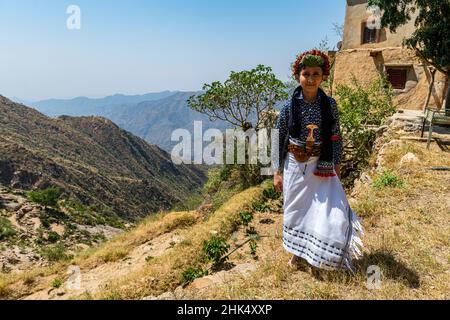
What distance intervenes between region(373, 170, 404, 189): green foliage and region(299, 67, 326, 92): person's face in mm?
3562

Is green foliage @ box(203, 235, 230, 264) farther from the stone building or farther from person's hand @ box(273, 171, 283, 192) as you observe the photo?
the stone building

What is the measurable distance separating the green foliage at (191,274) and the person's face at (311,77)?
295cm

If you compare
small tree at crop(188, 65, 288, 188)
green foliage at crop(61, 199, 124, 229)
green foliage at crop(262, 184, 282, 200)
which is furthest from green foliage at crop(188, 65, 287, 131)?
green foliage at crop(61, 199, 124, 229)

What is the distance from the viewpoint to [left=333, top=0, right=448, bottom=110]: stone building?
15469 mm

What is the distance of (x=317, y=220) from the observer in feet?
11.9

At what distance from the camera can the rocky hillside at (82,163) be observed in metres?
60.3

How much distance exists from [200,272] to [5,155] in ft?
218

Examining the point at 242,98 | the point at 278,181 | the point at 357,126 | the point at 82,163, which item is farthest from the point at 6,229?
the point at 82,163

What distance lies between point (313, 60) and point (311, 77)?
17 cm

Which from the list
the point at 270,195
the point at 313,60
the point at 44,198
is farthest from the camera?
the point at 44,198

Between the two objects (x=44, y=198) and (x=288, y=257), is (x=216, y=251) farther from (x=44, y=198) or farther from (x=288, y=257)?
(x=44, y=198)

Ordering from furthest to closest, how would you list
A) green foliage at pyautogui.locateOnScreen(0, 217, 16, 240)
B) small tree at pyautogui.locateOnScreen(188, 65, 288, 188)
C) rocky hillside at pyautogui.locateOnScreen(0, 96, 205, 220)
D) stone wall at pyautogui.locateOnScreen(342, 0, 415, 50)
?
rocky hillside at pyautogui.locateOnScreen(0, 96, 205, 220)
green foliage at pyautogui.locateOnScreen(0, 217, 16, 240)
stone wall at pyautogui.locateOnScreen(342, 0, 415, 50)
small tree at pyautogui.locateOnScreen(188, 65, 288, 188)
